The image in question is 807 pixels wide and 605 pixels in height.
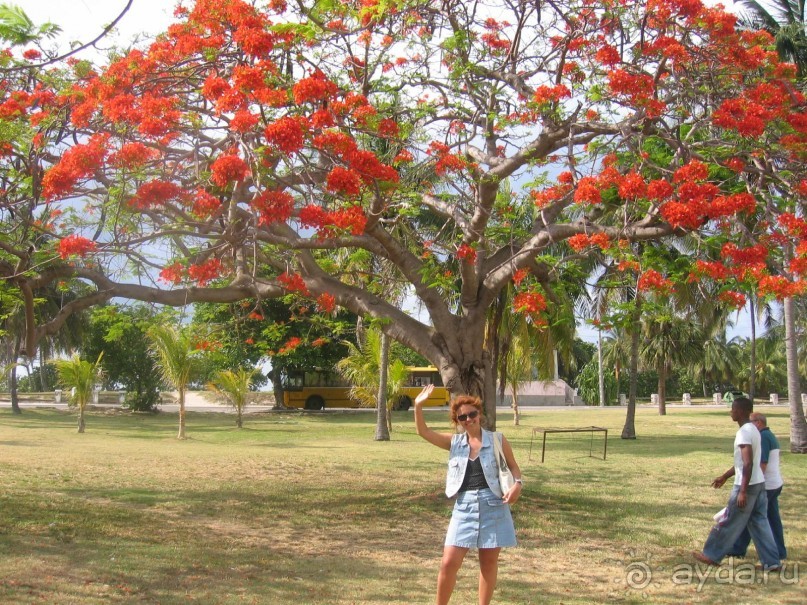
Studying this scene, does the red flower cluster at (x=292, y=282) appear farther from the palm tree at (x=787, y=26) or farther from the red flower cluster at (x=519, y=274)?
the palm tree at (x=787, y=26)

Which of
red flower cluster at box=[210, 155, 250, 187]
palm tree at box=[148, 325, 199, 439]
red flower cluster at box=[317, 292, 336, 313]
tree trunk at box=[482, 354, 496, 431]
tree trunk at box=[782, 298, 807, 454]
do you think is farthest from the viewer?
palm tree at box=[148, 325, 199, 439]

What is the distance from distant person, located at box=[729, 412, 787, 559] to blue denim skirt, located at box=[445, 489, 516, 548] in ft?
9.94

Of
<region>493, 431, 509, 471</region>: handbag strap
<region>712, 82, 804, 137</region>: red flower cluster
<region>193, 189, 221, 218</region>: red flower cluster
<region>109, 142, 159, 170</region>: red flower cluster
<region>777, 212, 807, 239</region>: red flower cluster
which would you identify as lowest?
<region>493, 431, 509, 471</region>: handbag strap

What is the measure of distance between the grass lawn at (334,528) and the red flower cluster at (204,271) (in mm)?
2738

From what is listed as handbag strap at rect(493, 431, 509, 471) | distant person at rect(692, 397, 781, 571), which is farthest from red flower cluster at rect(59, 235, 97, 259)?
distant person at rect(692, 397, 781, 571)

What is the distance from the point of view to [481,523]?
16.6 ft

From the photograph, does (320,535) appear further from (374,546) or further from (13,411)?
(13,411)

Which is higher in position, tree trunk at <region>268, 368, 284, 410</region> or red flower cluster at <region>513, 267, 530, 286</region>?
red flower cluster at <region>513, 267, 530, 286</region>

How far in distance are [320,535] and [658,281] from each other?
4.45 m

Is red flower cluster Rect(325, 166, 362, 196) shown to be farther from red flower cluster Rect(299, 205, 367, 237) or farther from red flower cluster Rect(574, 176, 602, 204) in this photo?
red flower cluster Rect(574, 176, 602, 204)

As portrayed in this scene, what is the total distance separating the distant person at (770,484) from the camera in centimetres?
700

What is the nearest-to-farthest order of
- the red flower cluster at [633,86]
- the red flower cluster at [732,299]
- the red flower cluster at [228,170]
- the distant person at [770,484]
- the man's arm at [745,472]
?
the man's arm at [745,472]
the distant person at [770,484]
the red flower cluster at [228,170]
the red flower cluster at [633,86]
the red flower cluster at [732,299]

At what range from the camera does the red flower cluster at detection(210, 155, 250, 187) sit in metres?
7.88

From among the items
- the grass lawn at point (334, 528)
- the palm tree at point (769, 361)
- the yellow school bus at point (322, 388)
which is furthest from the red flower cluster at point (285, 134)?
the palm tree at point (769, 361)
